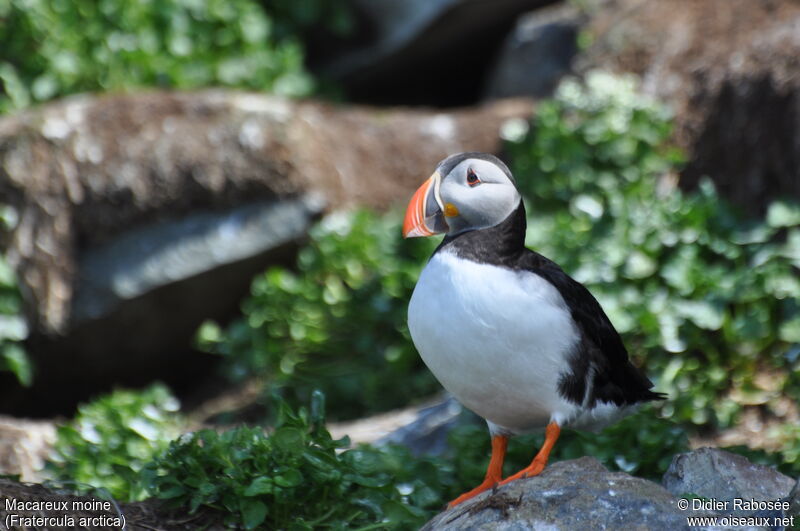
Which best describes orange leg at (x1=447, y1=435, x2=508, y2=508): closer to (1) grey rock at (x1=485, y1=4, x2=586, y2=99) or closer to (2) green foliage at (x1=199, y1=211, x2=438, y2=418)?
(2) green foliage at (x1=199, y1=211, x2=438, y2=418)

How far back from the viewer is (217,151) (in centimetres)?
725

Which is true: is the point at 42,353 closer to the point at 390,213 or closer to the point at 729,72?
the point at 390,213

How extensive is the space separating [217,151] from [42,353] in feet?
6.12

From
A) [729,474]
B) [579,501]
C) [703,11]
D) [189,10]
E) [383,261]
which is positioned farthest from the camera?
[189,10]

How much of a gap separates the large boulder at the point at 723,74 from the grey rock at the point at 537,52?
0.92 ft

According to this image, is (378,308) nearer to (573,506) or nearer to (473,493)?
(473,493)

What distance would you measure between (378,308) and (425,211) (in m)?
2.86

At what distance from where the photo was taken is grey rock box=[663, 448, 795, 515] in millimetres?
3537

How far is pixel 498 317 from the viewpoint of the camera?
350 cm

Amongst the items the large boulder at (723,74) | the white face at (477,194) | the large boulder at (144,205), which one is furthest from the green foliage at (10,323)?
the large boulder at (723,74)

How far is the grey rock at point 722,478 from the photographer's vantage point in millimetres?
3537

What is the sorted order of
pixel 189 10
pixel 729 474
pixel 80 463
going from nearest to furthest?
pixel 729 474
pixel 80 463
pixel 189 10

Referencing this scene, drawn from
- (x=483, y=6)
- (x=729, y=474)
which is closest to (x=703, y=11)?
(x=483, y=6)

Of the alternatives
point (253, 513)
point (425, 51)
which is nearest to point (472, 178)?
point (253, 513)
